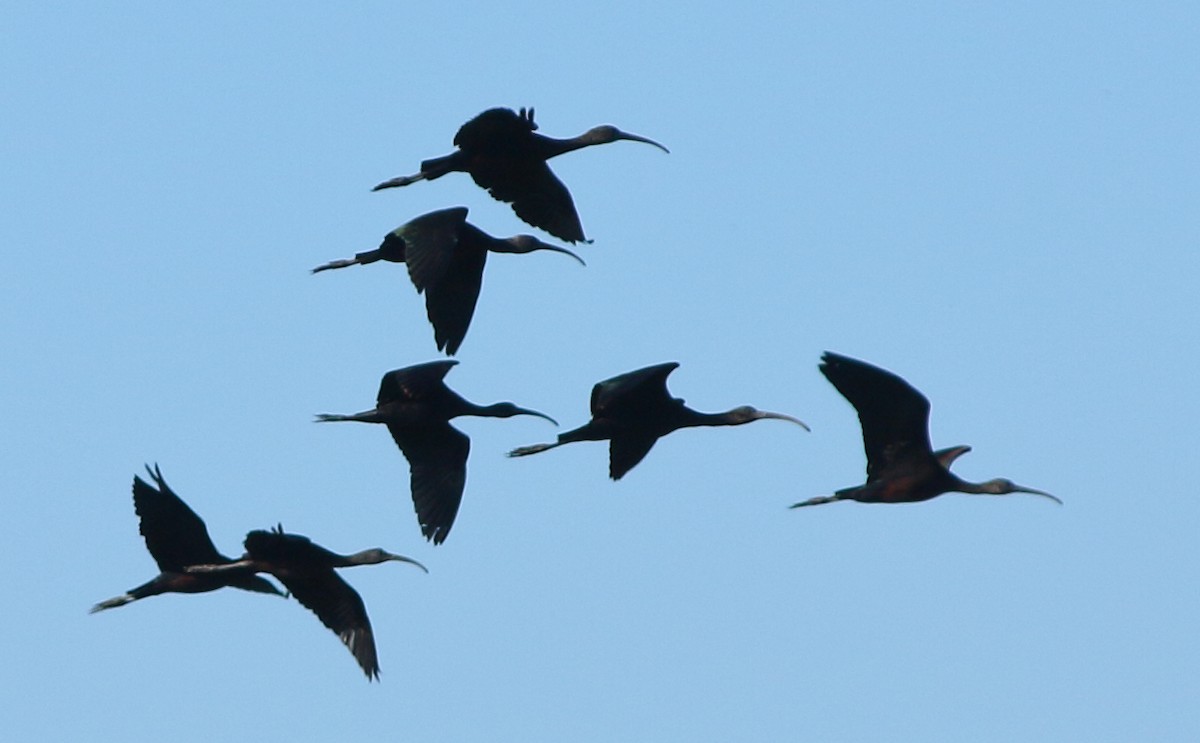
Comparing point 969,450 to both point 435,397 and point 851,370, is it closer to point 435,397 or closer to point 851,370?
point 851,370

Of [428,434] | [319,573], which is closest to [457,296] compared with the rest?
[428,434]

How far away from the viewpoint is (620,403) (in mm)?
29062

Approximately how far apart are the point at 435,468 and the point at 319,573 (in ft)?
5.31

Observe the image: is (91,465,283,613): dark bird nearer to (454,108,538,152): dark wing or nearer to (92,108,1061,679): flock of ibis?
(92,108,1061,679): flock of ibis

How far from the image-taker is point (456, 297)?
30.0 metres

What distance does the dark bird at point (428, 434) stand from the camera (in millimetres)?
29328

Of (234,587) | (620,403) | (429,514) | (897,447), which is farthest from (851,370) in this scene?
(234,587)

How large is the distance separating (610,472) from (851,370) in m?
4.12

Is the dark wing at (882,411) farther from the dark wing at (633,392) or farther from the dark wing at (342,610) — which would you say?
the dark wing at (342,610)

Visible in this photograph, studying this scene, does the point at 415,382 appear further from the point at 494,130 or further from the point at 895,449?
the point at 895,449

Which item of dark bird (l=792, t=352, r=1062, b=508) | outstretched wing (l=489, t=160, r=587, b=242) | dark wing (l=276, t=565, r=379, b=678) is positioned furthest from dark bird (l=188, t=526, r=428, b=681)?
dark bird (l=792, t=352, r=1062, b=508)

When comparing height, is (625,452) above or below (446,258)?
below

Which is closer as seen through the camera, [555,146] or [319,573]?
[319,573]

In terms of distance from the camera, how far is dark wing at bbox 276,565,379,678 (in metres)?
29.7
